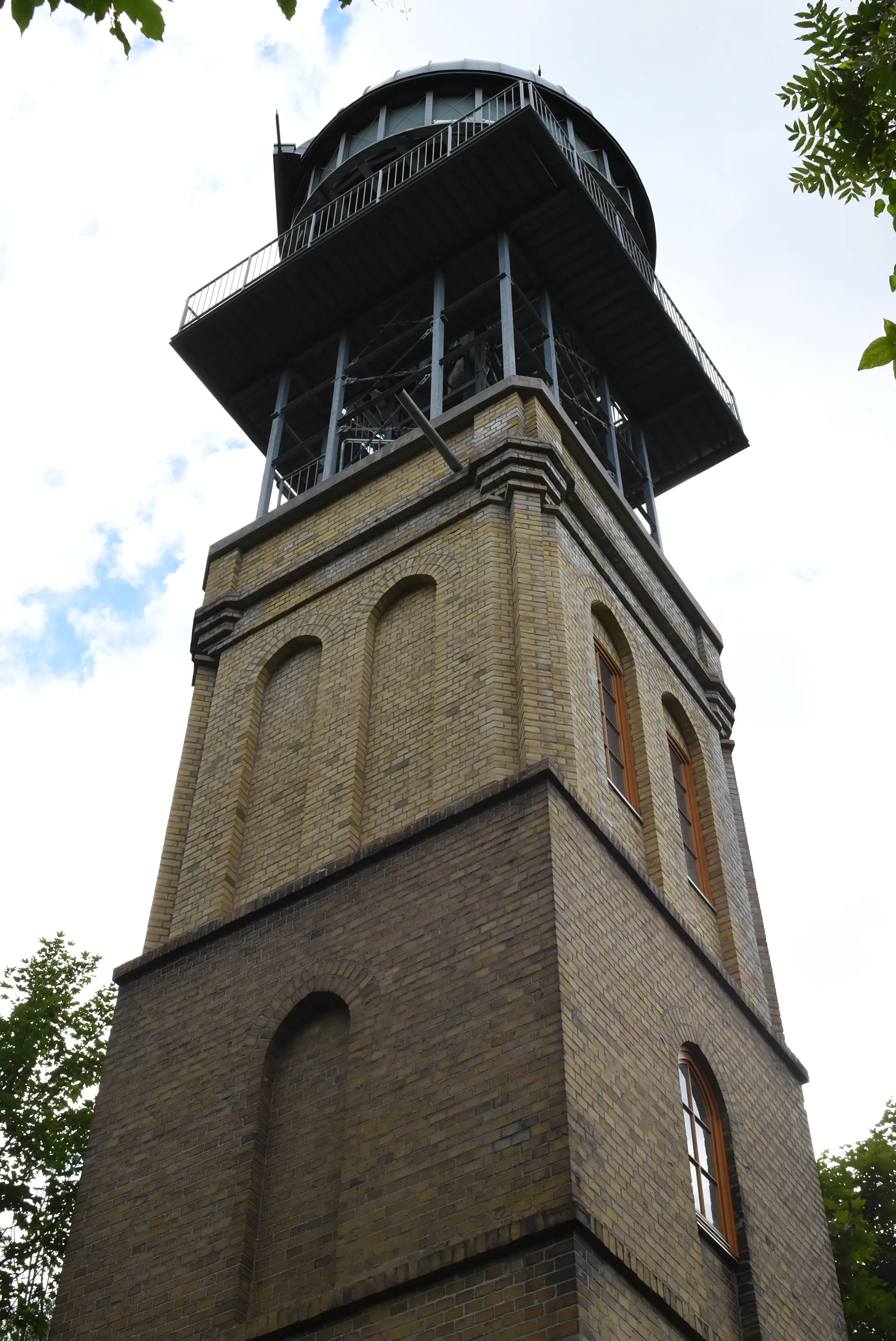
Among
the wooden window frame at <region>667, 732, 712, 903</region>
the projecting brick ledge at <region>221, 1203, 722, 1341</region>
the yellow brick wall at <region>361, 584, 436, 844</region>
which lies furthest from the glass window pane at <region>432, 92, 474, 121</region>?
the projecting brick ledge at <region>221, 1203, 722, 1341</region>

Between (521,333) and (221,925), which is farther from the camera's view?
(521,333)

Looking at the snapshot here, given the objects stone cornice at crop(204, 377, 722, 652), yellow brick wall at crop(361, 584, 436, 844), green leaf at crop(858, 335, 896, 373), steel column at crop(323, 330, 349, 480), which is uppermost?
steel column at crop(323, 330, 349, 480)

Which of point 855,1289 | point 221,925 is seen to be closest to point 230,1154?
point 221,925

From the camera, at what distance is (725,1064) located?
13.4 meters

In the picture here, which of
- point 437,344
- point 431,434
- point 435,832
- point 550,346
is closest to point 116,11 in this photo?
point 435,832

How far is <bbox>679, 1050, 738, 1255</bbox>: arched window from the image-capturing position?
12.0m

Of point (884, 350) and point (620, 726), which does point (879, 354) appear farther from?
point (620, 726)

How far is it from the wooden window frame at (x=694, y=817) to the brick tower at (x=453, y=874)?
0.06 metres

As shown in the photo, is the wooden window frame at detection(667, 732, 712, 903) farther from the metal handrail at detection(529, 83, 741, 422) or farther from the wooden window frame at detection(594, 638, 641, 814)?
the metal handrail at detection(529, 83, 741, 422)

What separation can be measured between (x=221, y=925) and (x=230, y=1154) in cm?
225

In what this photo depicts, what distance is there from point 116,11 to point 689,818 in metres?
12.7

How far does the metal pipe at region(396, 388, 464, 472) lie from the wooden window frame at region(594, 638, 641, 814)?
237cm

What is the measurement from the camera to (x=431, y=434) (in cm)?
1570

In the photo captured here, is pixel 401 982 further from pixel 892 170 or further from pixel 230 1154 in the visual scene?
pixel 892 170
